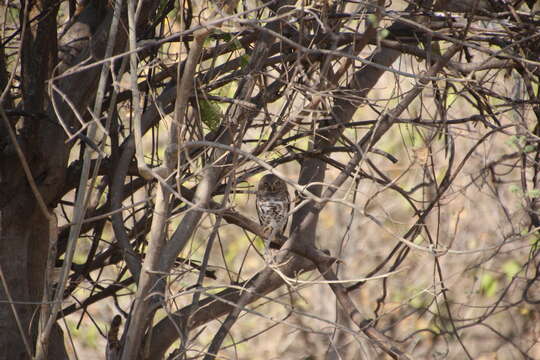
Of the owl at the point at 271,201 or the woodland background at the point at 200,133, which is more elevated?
the woodland background at the point at 200,133

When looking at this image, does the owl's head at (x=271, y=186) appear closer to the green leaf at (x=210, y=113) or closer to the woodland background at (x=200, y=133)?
the woodland background at (x=200, y=133)

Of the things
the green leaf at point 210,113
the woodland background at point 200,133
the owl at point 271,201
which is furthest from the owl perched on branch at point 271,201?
the green leaf at point 210,113

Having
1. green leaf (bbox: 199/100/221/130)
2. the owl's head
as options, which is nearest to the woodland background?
green leaf (bbox: 199/100/221/130)

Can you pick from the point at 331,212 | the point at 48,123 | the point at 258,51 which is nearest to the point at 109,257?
the point at 48,123

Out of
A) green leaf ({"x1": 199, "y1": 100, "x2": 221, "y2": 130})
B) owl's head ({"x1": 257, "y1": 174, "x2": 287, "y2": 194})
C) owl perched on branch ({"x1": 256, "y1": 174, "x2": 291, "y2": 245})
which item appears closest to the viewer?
green leaf ({"x1": 199, "y1": 100, "x2": 221, "y2": 130})

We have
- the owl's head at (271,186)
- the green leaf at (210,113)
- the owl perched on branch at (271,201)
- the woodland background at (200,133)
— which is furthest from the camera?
the owl's head at (271,186)

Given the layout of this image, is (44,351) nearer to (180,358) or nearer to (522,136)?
(180,358)

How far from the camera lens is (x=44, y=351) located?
211cm

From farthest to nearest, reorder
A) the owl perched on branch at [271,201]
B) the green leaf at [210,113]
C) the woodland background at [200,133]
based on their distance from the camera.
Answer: the owl perched on branch at [271,201], the green leaf at [210,113], the woodland background at [200,133]

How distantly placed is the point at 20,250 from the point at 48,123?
1.48ft

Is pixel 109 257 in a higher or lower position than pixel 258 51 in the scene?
lower

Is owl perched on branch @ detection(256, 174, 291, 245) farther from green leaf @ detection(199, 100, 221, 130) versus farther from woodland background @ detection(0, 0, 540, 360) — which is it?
green leaf @ detection(199, 100, 221, 130)

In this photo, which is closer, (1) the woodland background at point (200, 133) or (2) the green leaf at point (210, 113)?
(1) the woodland background at point (200, 133)

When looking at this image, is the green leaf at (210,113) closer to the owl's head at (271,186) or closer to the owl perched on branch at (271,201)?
the owl perched on branch at (271,201)
